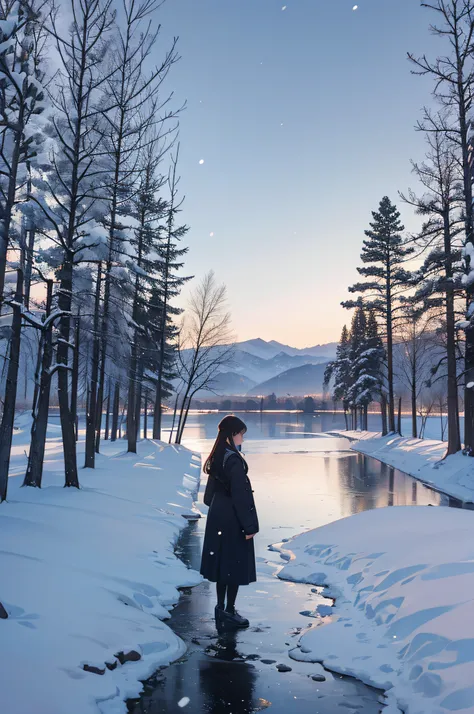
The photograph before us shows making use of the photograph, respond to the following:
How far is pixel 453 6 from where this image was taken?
744 inches

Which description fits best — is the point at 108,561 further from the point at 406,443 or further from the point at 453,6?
the point at 406,443

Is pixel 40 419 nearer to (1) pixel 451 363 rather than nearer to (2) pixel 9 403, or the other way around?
(2) pixel 9 403

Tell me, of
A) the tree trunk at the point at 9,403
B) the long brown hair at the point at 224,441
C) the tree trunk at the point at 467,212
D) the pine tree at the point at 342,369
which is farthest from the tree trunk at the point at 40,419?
the pine tree at the point at 342,369

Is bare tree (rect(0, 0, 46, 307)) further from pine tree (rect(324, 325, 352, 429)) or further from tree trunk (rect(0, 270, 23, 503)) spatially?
pine tree (rect(324, 325, 352, 429))

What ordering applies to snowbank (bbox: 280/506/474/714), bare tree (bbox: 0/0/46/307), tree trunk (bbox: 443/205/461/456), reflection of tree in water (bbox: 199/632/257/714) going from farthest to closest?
tree trunk (bbox: 443/205/461/456)
bare tree (bbox: 0/0/46/307)
snowbank (bbox: 280/506/474/714)
reflection of tree in water (bbox: 199/632/257/714)

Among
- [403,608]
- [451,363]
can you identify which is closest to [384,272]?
[451,363]

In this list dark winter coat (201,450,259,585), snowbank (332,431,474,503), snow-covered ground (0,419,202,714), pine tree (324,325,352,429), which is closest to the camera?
snow-covered ground (0,419,202,714)

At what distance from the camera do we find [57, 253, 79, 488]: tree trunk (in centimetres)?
1371

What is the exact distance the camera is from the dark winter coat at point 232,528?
6277mm

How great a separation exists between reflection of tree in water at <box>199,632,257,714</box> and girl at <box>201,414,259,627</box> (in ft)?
2.41

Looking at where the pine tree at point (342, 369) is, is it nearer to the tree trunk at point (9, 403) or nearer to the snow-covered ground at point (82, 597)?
the tree trunk at point (9, 403)

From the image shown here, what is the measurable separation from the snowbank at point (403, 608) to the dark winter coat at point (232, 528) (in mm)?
1018

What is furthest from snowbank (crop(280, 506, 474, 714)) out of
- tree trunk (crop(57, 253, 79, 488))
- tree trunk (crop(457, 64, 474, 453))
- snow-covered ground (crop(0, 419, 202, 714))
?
tree trunk (crop(457, 64, 474, 453))

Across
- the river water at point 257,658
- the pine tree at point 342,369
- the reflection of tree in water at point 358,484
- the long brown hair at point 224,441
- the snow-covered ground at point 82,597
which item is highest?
the pine tree at point 342,369
